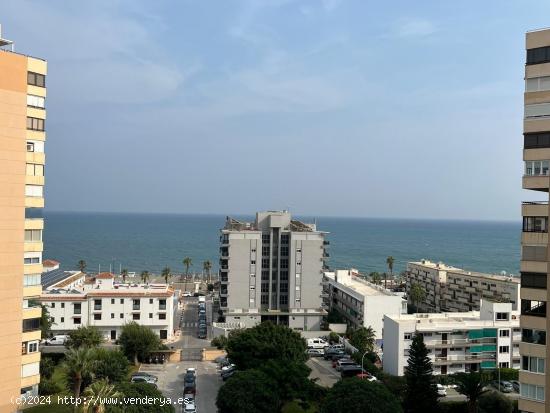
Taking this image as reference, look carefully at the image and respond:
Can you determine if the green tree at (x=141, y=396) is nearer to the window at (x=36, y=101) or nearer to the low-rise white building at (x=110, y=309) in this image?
the window at (x=36, y=101)

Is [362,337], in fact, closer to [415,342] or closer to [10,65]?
[415,342]

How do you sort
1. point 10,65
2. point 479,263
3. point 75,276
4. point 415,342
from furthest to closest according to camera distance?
point 479,263 → point 75,276 → point 415,342 → point 10,65

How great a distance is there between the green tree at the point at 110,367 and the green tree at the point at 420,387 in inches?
716

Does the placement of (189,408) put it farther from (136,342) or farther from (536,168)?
(536,168)

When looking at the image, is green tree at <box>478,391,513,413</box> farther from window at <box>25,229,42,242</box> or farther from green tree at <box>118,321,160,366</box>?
window at <box>25,229,42,242</box>

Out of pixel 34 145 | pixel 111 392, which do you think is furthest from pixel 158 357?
pixel 34 145

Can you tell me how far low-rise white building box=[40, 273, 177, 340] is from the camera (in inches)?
2085

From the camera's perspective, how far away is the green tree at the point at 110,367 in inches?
1296

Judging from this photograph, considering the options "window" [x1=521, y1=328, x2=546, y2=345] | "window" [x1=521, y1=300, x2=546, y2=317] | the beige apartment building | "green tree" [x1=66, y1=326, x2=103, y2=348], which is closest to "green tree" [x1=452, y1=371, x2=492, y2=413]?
"window" [x1=521, y1=328, x2=546, y2=345]

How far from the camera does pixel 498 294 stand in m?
66.6

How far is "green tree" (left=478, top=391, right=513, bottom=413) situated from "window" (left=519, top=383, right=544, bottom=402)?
1470 cm

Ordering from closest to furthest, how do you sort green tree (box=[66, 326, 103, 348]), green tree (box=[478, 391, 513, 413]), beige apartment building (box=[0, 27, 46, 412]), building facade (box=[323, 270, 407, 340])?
beige apartment building (box=[0, 27, 46, 412]) < green tree (box=[478, 391, 513, 413]) < green tree (box=[66, 326, 103, 348]) < building facade (box=[323, 270, 407, 340])

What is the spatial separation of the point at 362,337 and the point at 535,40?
3435cm

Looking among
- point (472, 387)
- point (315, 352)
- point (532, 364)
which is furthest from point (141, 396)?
point (315, 352)
